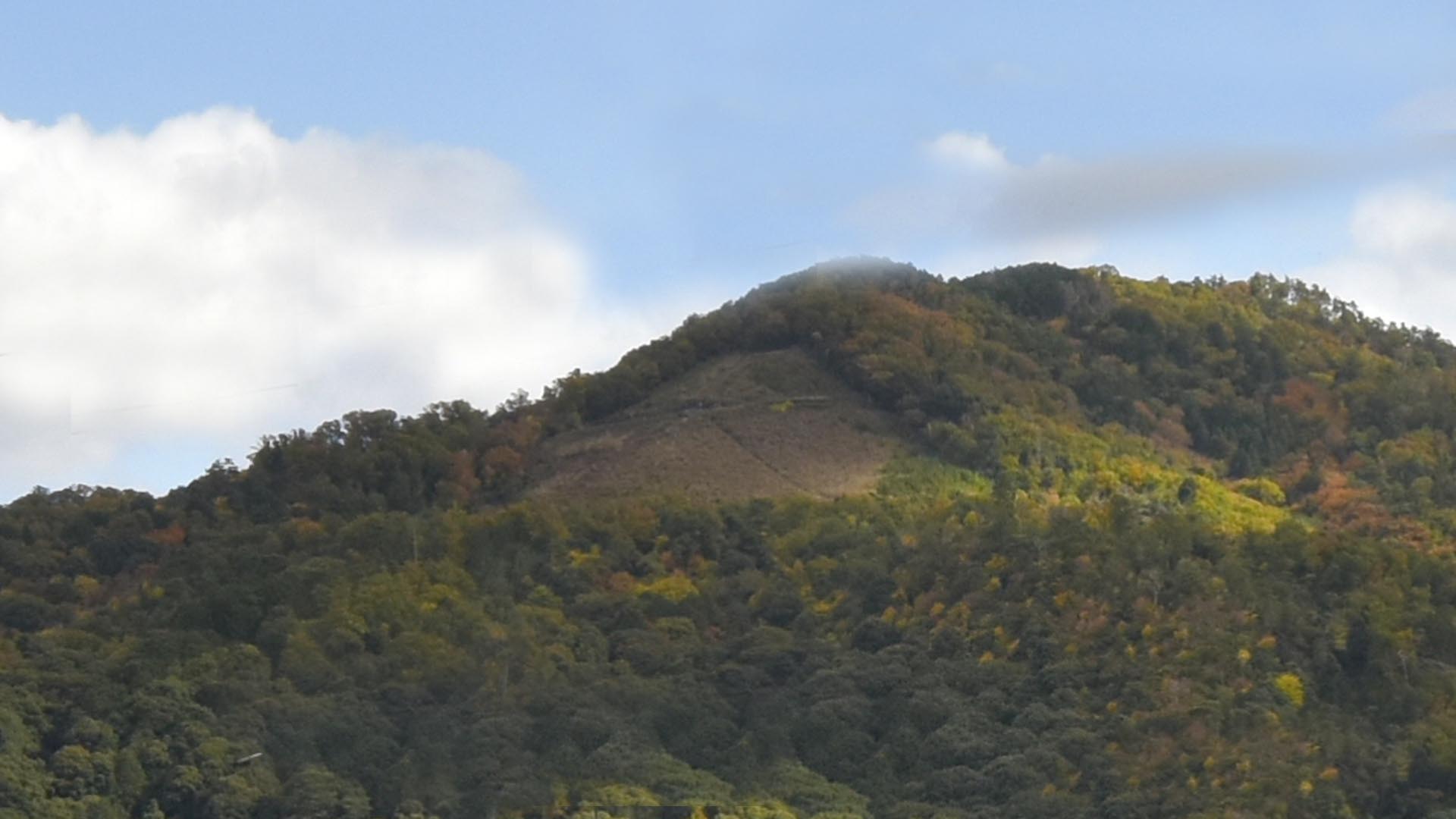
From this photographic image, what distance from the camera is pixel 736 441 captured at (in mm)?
99062

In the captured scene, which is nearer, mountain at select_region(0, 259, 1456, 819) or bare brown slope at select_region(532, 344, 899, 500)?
→ mountain at select_region(0, 259, 1456, 819)

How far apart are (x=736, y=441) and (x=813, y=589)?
15.5 metres

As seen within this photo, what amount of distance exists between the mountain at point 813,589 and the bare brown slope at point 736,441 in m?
0.18

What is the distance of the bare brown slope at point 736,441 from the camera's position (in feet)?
317

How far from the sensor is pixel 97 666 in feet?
247

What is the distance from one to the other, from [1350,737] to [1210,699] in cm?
364

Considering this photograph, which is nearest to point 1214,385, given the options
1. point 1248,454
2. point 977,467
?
point 1248,454

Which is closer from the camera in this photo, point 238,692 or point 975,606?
point 238,692

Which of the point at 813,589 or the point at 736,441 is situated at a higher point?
the point at 736,441

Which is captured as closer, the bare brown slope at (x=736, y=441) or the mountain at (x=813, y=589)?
the mountain at (x=813, y=589)

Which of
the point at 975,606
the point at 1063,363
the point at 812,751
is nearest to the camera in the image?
the point at 812,751

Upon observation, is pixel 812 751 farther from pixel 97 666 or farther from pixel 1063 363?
pixel 1063 363

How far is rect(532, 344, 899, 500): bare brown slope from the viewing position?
96.5 m

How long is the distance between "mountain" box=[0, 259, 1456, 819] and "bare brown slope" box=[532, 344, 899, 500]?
0.59ft
